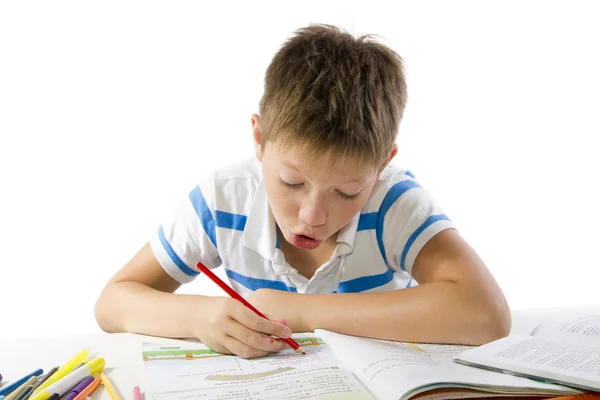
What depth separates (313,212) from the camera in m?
0.83

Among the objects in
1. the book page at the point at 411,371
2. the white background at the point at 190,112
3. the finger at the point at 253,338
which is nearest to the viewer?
the book page at the point at 411,371

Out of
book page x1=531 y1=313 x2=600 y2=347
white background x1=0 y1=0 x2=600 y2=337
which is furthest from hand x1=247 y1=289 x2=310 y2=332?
white background x1=0 y1=0 x2=600 y2=337

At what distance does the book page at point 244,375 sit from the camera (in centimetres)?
62

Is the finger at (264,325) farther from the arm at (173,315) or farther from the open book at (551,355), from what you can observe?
the open book at (551,355)

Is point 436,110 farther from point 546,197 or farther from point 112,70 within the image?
point 112,70

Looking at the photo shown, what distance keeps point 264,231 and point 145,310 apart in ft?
0.79

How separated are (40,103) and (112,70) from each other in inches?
8.4

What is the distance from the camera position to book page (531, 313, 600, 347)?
0.82m

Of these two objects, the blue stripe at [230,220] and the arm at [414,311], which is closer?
the arm at [414,311]

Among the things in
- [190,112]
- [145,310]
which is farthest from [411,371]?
[190,112]

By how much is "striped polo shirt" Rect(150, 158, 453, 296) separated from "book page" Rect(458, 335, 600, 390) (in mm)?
276

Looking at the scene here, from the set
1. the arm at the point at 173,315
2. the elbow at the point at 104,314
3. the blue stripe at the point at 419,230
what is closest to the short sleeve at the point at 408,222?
the blue stripe at the point at 419,230

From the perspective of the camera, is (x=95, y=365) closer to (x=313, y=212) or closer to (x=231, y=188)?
(x=313, y=212)

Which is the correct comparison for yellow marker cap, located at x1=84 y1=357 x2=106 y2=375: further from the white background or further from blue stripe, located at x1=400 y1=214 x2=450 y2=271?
the white background
